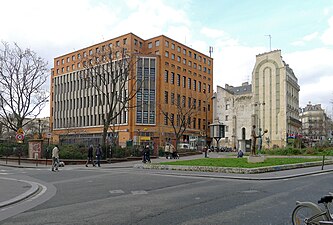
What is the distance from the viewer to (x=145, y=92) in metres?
72.9

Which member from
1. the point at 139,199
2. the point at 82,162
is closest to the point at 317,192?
the point at 139,199

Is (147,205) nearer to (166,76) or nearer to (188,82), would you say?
(166,76)

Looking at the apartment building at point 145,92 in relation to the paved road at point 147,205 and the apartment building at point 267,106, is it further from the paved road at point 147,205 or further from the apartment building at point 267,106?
the paved road at point 147,205

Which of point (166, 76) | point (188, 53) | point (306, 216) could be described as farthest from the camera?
point (188, 53)

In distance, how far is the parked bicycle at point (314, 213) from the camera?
18.3ft

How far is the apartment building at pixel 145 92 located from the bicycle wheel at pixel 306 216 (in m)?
57.2

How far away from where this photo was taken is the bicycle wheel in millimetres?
5648

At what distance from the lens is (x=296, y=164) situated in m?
23.4

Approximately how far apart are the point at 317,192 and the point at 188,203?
4913 millimetres

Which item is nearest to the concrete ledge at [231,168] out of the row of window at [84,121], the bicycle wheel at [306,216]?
the bicycle wheel at [306,216]

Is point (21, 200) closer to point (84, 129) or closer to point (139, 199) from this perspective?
point (139, 199)

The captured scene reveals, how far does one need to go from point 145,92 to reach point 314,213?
6776cm

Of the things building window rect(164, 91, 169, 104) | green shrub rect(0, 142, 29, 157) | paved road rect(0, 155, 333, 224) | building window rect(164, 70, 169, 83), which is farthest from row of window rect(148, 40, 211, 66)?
paved road rect(0, 155, 333, 224)

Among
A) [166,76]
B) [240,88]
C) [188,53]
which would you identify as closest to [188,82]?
[188,53]
